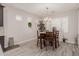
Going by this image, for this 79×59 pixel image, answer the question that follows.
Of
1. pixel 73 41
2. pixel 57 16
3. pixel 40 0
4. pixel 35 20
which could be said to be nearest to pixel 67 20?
pixel 57 16

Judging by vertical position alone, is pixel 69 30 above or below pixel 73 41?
above

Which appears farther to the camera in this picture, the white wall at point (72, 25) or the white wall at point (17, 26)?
the white wall at point (72, 25)

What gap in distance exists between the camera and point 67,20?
21.2ft

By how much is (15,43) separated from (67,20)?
4238 millimetres

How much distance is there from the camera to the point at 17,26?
5.63m

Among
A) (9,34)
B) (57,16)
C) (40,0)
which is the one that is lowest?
(9,34)

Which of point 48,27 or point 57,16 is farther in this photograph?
point 48,27

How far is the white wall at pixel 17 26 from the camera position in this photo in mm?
4815

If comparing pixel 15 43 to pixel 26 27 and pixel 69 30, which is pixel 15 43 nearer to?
pixel 26 27

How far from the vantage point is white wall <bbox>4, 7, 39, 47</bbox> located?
A: 4815mm

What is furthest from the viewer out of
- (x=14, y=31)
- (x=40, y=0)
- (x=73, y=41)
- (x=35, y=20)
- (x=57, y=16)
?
(x=35, y=20)

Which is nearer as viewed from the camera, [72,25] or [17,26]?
[17,26]

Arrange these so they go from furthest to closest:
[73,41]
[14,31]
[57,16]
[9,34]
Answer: [57,16] → [73,41] → [14,31] → [9,34]

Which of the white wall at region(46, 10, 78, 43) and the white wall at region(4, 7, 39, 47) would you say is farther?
the white wall at region(46, 10, 78, 43)
